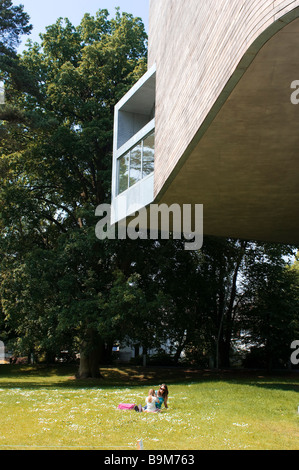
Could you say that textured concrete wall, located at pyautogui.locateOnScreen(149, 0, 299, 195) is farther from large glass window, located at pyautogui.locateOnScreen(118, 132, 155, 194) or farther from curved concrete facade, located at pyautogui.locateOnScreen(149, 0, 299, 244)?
large glass window, located at pyautogui.locateOnScreen(118, 132, 155, 194)

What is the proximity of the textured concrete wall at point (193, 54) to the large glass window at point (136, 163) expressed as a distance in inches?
48.4

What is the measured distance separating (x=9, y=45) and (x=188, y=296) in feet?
51.8

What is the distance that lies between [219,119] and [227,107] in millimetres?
483

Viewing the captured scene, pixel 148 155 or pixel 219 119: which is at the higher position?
pixel 148 155

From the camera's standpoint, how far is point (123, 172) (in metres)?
17.0

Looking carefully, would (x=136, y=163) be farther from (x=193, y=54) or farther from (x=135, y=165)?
(x=193, y=54)

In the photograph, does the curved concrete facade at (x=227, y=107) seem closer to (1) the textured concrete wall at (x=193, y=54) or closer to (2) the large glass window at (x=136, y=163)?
(1) the textured concrete wall at (x=193, y=54)

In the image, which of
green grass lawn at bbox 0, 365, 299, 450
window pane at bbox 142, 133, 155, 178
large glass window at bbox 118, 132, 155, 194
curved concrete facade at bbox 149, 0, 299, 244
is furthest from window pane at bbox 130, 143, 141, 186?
green grass lawn at bbox 0, 365, 299, 450

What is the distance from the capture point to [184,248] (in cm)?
2397

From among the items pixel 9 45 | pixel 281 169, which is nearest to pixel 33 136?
pixel 9 45

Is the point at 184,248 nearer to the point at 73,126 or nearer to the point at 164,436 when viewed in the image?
the point at 73,126

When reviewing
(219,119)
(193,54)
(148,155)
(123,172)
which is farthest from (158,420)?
(123,172)

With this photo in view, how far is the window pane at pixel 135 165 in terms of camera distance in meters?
15.5

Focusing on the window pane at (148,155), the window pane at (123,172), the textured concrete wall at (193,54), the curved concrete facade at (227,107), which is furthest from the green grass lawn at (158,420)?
the window pane at (123,172)
